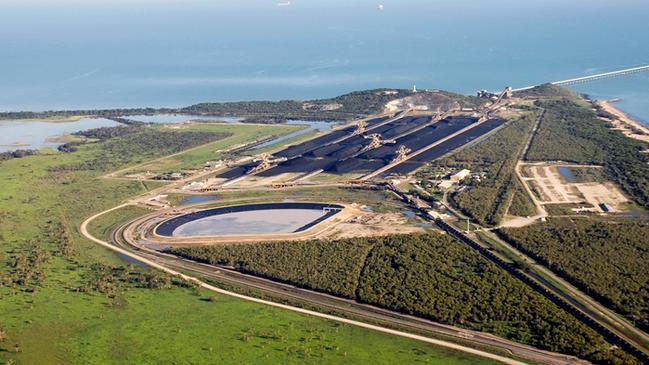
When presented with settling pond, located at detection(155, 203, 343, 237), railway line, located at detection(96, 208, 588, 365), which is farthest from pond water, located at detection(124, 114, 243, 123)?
railway line, located at detection(96, 208, 588, 365)

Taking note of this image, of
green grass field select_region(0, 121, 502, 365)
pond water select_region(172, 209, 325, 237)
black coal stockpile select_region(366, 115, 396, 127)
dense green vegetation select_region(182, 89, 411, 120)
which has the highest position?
dense green vegetation select_region(182, 89, 411, 120)

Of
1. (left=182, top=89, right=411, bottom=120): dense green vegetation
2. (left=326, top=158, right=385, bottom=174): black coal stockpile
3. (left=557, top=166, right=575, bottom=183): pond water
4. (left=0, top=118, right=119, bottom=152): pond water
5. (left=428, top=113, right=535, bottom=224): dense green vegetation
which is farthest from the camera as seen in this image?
(left=182, top=89, right=411, bottom=120): dense green vegetation

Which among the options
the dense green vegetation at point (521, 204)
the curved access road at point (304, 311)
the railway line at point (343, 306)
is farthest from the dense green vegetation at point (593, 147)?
the curved access road at point (304, 311)

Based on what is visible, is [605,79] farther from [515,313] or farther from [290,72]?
[515,313]

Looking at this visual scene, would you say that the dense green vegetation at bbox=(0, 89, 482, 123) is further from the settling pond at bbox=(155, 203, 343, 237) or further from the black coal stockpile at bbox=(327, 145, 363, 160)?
the settling pond at bbox=(155, 203, 343, 237)

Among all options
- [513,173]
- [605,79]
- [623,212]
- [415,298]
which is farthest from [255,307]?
[605,79]

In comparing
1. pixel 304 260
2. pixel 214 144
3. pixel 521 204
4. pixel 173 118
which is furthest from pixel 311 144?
pixel 304 260

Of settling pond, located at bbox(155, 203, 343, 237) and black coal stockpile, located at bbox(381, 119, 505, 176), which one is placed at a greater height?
black coal stockpile, located at bbox(381, 119, 505, 176)
